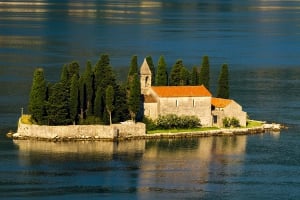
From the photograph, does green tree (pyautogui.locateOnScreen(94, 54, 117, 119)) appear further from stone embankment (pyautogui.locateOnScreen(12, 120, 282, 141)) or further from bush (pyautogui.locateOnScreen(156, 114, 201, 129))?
bush (pyautogui.locateOnScreen(156, 114, 201, 129))

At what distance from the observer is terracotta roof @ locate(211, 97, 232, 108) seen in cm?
8050

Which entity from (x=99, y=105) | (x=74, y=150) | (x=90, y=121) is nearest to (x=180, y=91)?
(x=99, y=105)

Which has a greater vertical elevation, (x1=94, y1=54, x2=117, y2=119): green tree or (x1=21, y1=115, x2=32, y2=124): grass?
(x1=94, y1=54, x2=117, y2=119): green tree

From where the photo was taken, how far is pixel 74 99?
251 feet

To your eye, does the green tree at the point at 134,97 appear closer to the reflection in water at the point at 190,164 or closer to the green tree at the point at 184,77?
the reflection in water at the point at 190,164

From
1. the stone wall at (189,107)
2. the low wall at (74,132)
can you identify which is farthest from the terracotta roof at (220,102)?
the low wall at (74,132)

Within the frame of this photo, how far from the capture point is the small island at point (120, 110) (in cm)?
7525

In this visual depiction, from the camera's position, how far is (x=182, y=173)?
66.6 meters

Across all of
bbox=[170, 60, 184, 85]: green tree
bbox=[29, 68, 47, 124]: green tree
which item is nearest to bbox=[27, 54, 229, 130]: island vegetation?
bbox=[29, 68, 47, 124]: green tree

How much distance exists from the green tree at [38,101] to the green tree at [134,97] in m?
5.59

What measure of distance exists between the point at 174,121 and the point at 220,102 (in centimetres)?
496

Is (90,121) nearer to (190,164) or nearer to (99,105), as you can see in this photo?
(99,105)

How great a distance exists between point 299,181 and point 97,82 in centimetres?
1900

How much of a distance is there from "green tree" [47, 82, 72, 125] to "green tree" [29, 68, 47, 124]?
390 millimetres
